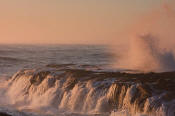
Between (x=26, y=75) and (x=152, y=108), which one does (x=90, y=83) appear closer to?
(x=152, y=108)

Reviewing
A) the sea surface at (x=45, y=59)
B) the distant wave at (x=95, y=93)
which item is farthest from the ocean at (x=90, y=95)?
the sea surface at (x=45, y=59)

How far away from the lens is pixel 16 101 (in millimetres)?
19906

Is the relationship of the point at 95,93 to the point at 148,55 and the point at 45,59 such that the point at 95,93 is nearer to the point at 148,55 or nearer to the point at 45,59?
the point at 148,55

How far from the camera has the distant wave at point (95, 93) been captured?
1397cm

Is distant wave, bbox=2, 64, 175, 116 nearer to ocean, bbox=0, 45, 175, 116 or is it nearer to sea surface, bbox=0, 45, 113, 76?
ocean, bbox=0, 45, 175, 116

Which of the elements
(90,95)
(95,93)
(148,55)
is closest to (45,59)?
(148,55)

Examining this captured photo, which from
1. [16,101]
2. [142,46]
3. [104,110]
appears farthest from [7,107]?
[142,46]

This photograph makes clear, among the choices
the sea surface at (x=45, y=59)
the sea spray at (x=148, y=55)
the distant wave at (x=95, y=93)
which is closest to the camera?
the distant wave at (x=95, y=93)

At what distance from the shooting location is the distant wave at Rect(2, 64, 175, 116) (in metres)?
14.0

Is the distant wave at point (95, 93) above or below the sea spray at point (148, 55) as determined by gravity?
below

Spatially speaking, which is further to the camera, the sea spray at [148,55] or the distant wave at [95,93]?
the sea spray at [148,55]

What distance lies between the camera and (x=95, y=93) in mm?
16328

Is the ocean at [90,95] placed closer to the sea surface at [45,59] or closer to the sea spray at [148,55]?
the sea spray at [148,55]

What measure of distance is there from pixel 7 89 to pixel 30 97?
153 inches
